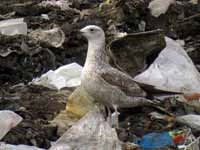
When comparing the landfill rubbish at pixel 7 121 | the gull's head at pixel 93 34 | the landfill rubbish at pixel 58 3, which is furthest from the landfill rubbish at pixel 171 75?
the landfill rubbish at pixel 58 3

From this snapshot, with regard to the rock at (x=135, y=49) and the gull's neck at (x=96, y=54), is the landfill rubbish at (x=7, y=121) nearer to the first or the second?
the gull's neck at (x=96, y=54)

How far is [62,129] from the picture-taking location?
484cm

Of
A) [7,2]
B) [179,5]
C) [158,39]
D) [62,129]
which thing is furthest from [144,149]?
[7,2]

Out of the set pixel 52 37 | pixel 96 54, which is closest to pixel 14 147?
pixel 96 54

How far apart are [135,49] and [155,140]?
136cm

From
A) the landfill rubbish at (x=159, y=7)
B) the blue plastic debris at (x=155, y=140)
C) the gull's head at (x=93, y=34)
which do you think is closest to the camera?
the blue plastic debris at (x=155, y=140)

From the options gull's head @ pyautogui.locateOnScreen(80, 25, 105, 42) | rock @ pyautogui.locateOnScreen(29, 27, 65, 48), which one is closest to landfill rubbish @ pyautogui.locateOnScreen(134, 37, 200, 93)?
gull's head @ pyautogui.locateOnScreen(80, 25, 105, 42)

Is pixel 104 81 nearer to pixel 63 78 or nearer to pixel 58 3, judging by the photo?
pixel 63 78

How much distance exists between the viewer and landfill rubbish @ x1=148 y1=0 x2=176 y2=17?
7.38 m

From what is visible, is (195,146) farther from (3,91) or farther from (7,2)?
(7,2)

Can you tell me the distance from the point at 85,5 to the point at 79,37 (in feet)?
4.27

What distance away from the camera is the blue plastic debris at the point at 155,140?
4.59m

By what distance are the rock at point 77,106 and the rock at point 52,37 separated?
1419 millimetres

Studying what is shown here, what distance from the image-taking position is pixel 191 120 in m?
4.94
